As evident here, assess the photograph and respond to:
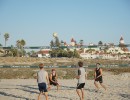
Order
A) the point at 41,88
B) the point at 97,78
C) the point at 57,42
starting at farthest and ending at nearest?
the point at 57,42 < the point at 97,78 < the point at 41,88

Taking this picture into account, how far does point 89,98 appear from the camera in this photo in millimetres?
10672

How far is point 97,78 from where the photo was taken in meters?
12.6

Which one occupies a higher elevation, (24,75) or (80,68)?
(80,68)

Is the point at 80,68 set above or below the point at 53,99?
above

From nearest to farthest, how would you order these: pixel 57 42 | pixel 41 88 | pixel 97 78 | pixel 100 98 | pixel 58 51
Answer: pixel 41 88, pixel 100 98, pixel 97 78, pixel 58 51, pixel 57 42

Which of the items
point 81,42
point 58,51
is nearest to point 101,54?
point 81,42

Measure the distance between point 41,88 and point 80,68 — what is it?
165 cm

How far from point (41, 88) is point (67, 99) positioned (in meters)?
1.77

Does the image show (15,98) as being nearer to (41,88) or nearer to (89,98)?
(41,88)

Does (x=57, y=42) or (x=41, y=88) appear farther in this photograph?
(x=57, y=42)

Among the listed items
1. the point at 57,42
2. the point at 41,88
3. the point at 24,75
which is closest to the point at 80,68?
the point at 41,88

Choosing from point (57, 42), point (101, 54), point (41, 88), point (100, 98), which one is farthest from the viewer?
point (101, 54)

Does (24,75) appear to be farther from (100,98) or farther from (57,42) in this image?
(57,42)

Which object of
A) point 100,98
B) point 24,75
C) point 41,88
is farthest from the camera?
point 24,75
